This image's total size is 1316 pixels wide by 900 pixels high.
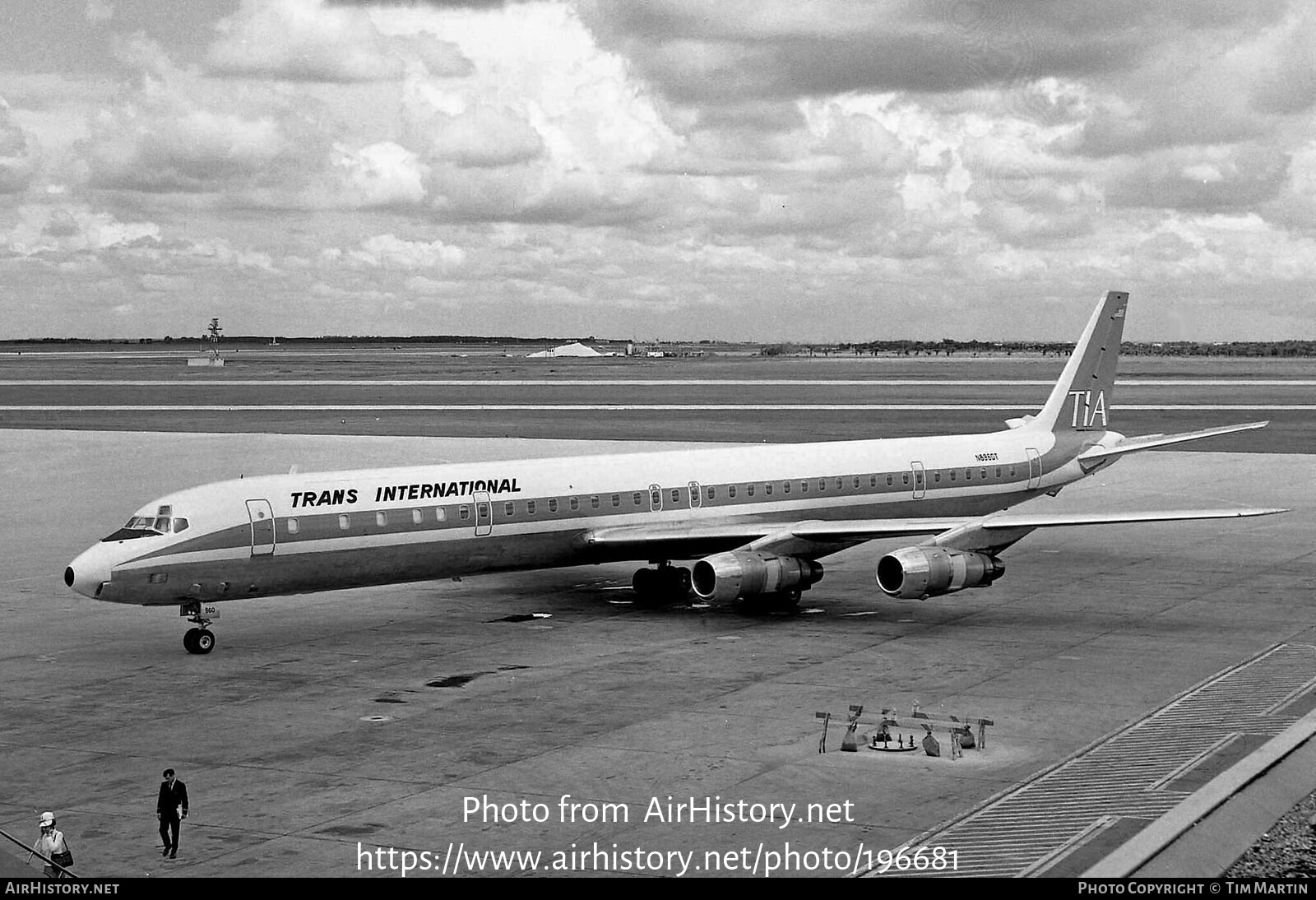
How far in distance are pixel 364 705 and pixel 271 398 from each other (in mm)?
117370

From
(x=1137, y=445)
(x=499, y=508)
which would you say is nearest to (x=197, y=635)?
(x=499, y=508)

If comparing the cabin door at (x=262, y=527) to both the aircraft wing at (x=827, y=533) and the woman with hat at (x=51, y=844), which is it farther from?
the woman with hat at (x=51, y=844)

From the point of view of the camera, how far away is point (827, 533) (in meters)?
36.1

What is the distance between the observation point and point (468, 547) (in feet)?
117

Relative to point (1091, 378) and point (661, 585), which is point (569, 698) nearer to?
point (661, 585)

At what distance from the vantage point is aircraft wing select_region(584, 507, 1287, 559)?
35.8 m

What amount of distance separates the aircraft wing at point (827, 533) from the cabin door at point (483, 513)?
114 inches

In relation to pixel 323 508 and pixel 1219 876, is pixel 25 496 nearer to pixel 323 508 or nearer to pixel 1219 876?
pixel 323 508

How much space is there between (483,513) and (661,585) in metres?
6.22

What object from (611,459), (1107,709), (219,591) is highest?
(611,459)

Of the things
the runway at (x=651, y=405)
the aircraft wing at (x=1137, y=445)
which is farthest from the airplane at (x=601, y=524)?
the runway at (x=651, y=405)

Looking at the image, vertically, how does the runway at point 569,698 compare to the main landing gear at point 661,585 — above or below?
below

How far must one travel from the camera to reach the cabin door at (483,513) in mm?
35781

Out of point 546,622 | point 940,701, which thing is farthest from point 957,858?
point 546,622
